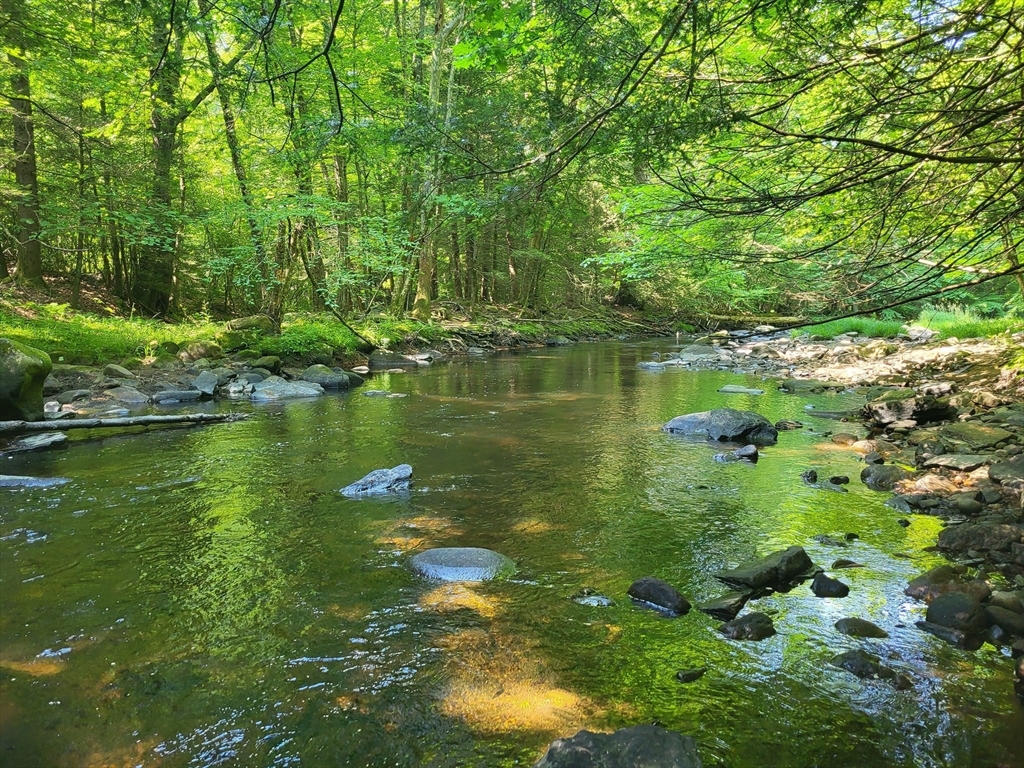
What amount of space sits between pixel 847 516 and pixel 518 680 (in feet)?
11.0

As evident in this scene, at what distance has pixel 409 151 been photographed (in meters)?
3.77

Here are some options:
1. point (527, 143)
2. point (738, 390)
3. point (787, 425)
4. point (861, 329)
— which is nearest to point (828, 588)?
point (527, 143)

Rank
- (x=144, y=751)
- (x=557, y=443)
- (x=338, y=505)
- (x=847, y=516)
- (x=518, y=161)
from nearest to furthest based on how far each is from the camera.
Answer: (x=144, y=751)
(x=518, y=161)
(x=847, y=516)
(x=338, y=505)
(x=557, y=443)

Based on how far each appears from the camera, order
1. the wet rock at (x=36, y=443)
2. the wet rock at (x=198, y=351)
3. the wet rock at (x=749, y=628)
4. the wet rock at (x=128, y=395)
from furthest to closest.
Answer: the wet rock at (x=198, y=351) → the wet rock at (x=128, y=395) → the wet rock at (x=36, y=443) → the wet rock at (x=749, y=628)

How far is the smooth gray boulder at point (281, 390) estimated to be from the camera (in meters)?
10.8

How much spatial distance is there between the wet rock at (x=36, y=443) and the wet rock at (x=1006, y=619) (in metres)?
8.77

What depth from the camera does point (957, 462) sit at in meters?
5.55

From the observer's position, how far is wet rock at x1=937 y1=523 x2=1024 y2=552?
3.82 m

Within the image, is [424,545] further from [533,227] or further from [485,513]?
[533,227]

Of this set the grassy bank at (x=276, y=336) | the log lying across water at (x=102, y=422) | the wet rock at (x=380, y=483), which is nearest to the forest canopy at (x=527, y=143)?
the grassy bank at (x=276, y=336)

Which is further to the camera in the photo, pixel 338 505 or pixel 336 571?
pixel 338 505

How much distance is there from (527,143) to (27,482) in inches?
213

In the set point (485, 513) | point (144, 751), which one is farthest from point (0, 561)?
point (485, 513)

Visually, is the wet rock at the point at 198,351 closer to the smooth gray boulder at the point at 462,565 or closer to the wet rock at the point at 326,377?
the wet rock at the point at 326,377
